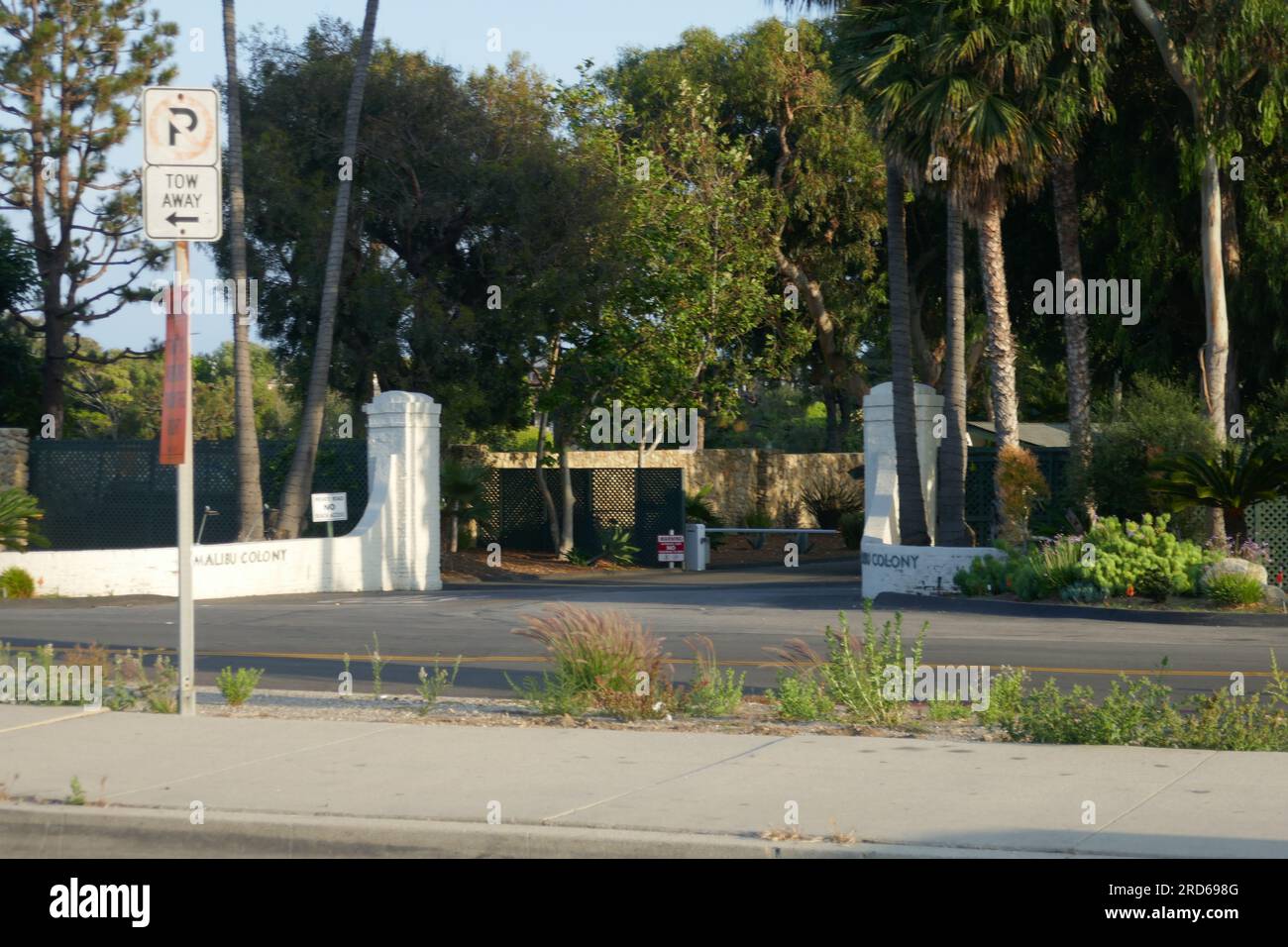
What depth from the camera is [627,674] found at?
425 inches

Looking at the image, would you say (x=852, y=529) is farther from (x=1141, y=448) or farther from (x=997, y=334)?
(x=1141, y=448)

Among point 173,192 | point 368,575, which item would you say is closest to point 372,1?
point 368,575

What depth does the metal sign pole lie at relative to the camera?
10438 mm

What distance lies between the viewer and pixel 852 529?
3666 centimetres

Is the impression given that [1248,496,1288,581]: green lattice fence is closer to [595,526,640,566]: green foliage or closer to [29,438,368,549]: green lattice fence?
[595,526,640,566]: green foliage

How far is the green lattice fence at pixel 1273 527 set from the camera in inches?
823

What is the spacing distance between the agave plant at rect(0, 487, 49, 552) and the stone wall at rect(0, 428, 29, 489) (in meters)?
3.84

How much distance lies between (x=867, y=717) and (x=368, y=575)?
14.7 meters

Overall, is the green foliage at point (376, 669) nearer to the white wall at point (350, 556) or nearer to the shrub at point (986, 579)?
the white wall at point (350, 556)

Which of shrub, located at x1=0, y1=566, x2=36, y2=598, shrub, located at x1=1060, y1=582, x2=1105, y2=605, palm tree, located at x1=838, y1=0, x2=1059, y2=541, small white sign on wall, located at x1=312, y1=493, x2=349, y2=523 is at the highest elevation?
palm tree, located at x1=838, y1=0, x2=1059, y2=541

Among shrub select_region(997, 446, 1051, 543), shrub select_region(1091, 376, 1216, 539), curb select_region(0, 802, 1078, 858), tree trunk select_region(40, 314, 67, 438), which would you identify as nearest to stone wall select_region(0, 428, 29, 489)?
tree trunk select_region(40, 314, 67, 438)

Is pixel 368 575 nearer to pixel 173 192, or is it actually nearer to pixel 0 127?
pixel 0 127

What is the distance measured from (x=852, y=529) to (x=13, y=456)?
757 inches

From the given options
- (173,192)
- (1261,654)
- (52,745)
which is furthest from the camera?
(1261,654)
